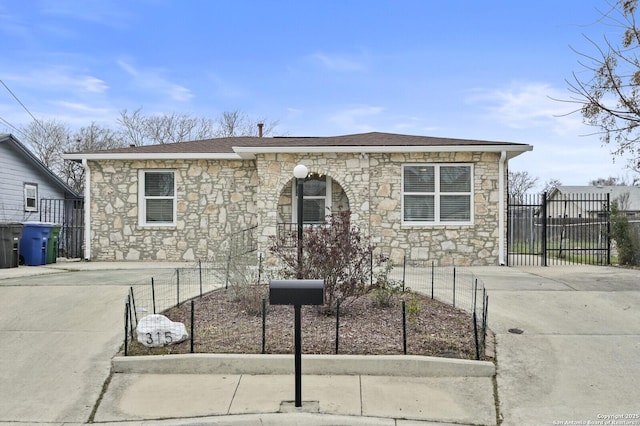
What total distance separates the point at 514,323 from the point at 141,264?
32.9ft

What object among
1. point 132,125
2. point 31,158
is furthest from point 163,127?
point 31,158

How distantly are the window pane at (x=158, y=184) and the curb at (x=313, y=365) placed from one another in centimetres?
983

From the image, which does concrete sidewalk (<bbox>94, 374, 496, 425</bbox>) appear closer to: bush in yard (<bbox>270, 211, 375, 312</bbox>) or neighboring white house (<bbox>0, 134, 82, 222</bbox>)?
bush in yard (<bbox>270, 211, 375, 312</bbox>)

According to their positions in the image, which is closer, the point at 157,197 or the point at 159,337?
the point at 159,337

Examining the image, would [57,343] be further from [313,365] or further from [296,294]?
[296,294]

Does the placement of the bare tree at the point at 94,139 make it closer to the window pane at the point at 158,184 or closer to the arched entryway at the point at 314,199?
the window pane at the point at 158,184

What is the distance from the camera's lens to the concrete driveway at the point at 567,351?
5.29 meters

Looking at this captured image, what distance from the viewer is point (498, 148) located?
13.9 m

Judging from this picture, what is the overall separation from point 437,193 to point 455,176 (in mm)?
653

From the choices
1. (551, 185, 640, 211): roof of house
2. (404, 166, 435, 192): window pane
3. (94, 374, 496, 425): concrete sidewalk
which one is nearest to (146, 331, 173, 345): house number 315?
(94, 374, 496, 425): concrete sidewalk

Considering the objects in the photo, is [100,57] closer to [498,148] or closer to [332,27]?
[332,27]

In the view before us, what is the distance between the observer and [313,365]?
6043 millimetres

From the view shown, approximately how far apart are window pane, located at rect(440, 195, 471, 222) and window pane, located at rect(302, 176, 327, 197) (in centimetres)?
314

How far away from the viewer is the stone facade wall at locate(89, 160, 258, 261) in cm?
1536
